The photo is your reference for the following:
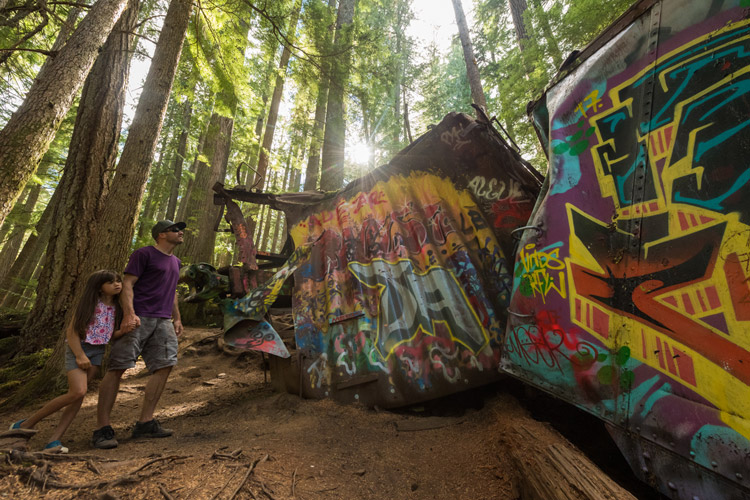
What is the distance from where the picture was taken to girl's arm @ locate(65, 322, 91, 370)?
9.41ft

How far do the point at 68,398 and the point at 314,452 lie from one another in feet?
7.44

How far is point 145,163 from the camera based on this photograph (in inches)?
199

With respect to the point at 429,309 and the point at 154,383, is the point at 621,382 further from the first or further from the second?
the point at 154,383

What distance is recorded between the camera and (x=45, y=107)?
3758 millimetres

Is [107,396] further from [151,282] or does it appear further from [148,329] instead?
[151,282]

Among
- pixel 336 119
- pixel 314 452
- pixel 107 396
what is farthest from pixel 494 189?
pixel 336 119

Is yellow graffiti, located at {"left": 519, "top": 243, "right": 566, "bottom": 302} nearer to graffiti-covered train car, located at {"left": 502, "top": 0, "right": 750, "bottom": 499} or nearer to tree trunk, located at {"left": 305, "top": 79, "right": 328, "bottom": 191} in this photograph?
graffiti-covered train car, located at {"left": 502, "top": 0, "right": 750, "bottom": 499}

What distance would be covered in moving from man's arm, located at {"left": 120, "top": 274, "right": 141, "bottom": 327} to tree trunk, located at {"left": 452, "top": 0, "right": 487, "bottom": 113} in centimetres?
856

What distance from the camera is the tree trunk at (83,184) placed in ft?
16.5

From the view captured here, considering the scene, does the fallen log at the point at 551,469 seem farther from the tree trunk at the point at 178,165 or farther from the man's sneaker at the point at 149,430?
the tree trunk at the point at 178,165

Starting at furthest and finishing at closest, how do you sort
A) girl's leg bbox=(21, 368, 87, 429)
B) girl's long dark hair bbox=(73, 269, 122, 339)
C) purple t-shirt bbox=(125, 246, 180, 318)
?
purple t-shirt bbox=(125, 246, 180, 318)
girl's long dark hair bbox=(73, 269, 122, 339)
girl's leg bbox=(21, 368, 87, 429)

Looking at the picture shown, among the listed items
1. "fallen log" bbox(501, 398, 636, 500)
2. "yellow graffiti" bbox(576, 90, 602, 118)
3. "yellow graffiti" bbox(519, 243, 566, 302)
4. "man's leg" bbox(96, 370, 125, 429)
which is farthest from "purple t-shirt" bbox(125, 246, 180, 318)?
"yellow graffiti" bbox(576, 90, 602, 118)

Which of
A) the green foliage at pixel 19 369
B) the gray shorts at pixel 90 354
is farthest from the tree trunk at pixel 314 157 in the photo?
the gray shorts at pixel 90 354

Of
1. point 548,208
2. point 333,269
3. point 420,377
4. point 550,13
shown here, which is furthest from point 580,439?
point 550,13
